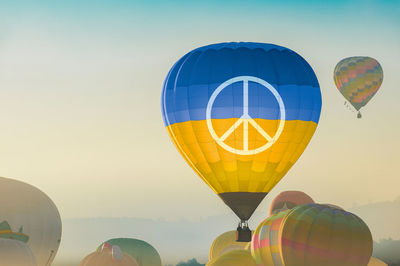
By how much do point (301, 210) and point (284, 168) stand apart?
18.6 feet

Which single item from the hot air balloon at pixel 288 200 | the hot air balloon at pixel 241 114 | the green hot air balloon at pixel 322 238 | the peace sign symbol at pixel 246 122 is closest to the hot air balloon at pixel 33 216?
the hot air balloon at pixel 241 114

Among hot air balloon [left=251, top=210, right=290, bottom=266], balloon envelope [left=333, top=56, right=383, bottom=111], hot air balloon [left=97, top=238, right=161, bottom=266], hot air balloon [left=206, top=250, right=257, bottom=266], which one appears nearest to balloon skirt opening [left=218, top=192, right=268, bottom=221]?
hot air balloon [left=251, top=210, right=290, bottom=266]

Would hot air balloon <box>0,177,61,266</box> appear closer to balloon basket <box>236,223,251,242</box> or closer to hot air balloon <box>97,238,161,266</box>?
hot air balloon <box>97,238,161,266</box>

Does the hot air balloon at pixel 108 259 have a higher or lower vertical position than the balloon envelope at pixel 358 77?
lower

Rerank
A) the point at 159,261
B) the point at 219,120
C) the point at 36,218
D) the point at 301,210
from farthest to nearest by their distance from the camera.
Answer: the point at 159,261, the point at 36,218, the point at 219,120, the point at 301,210

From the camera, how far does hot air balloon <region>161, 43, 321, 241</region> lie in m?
36.2

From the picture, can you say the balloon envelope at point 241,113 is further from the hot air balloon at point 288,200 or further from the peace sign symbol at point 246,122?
the hot air balloon at point 288,200

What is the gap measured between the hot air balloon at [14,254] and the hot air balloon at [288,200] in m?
10.6

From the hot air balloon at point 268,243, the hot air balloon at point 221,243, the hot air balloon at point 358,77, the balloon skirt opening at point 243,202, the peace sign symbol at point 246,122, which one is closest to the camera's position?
the hot air balloon at point 268,243

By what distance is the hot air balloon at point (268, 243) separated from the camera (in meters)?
32.6

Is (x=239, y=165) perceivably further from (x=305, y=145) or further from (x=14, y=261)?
(x=14, y=261)

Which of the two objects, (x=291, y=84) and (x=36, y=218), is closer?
(x=291, y=84)

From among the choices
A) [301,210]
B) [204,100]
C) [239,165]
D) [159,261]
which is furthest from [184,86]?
[159,261]

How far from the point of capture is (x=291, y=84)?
1438 inches
